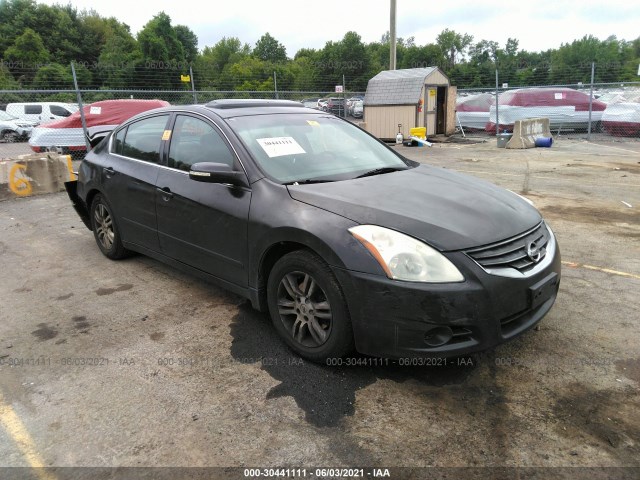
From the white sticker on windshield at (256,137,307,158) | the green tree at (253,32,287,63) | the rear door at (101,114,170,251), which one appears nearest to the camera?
the white sticker on windshield at (256,137,307,158)

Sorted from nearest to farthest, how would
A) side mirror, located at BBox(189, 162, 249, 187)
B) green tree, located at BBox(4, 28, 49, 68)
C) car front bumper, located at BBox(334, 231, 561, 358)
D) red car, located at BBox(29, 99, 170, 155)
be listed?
car front bumper, located at BBox(334, 231, 561, 358) < side mirror, located at BBox(189, 162, 249, 187) < red car, located at BBox(29, 99, 170, 155) < green tree, located at BBox(4, 28, 49, 68)

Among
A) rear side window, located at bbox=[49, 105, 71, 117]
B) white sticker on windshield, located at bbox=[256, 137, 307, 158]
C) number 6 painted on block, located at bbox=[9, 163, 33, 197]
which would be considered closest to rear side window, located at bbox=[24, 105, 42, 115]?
rear side window, located at bbox=[49, 105, 71, 117]

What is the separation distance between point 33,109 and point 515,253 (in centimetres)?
2273

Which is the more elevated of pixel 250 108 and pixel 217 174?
pixel 250 108

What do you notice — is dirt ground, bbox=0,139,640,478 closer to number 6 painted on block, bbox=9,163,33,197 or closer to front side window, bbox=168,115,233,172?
front side window, bbox=168,115,233,172

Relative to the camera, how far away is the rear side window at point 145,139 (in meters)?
4.08

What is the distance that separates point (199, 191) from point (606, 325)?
309 centimetres

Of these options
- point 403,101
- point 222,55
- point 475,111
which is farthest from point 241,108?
point 222,55

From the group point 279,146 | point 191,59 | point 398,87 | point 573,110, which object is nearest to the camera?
point 279,146

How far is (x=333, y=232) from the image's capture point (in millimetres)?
2645

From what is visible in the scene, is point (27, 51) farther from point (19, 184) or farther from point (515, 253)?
point (515, 253)

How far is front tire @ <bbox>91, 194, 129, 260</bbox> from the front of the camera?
471cm

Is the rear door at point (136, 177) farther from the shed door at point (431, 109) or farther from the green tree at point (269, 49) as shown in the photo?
the green tree at point (269, 49)

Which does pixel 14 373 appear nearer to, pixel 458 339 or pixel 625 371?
pixel 458 339
